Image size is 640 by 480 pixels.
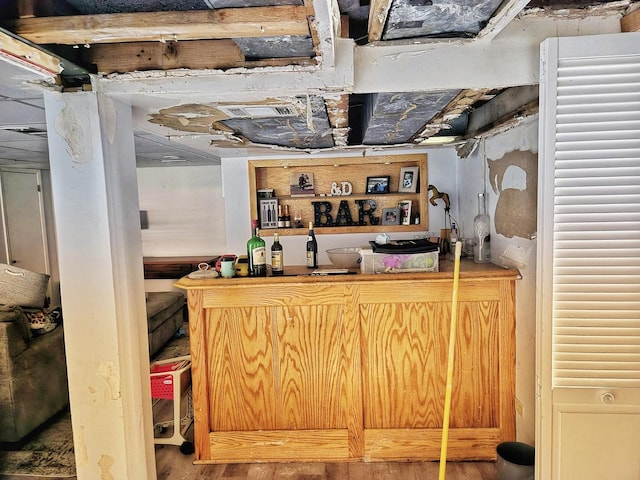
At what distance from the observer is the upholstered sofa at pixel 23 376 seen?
8.45 ft

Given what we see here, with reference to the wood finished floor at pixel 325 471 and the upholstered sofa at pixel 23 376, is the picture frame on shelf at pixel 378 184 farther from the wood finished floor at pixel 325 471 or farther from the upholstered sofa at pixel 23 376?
the upholstered sofa at pixel 23 376

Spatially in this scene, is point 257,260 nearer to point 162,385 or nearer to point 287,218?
point 162,385

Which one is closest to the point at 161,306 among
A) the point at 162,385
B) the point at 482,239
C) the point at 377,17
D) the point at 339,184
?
the point at 162,385

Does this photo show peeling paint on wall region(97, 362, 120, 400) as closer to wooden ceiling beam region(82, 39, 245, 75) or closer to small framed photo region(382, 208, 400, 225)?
wooden ceiling beam region(82, 39, 245, 75)

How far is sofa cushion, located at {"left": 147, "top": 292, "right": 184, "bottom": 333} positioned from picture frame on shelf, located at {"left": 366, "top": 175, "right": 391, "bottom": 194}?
2.50 metres

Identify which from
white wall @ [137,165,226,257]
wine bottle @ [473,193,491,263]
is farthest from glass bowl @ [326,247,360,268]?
white wall @ [137,165,226,257]

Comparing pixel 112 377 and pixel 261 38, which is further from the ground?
pixel 261 38

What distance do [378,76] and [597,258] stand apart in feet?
3.69

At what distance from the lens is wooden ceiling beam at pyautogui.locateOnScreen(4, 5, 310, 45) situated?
1.14 m

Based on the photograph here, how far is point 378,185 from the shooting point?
3.93 metres

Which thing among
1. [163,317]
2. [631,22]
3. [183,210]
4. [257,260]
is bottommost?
[163,317]

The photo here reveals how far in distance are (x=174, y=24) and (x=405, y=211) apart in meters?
2.99

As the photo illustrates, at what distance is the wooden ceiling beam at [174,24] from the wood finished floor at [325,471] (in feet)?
7.38

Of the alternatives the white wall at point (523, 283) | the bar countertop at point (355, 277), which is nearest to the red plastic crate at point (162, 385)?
the bar countertop at point (355, 277)
